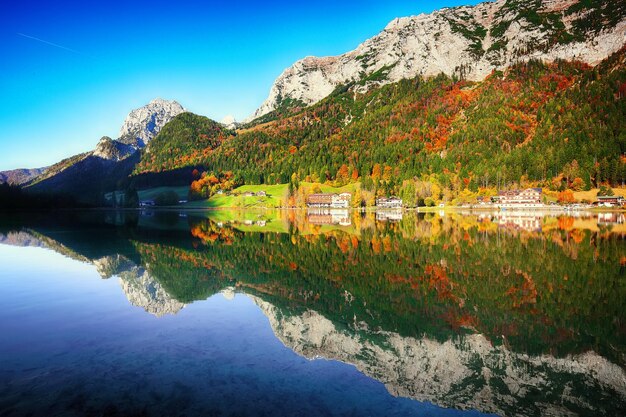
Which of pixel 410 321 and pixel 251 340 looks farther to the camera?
pixel 410 321

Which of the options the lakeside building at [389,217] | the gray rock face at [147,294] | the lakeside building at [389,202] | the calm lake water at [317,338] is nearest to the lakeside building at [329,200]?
the lakeside building at [389,202]

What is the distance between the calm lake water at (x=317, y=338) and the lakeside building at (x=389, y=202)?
143 meters

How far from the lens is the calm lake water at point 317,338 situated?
9445 millimetres

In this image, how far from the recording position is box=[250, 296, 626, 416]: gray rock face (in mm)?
9906

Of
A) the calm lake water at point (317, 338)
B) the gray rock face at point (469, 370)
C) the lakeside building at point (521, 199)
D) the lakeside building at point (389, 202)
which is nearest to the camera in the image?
the calm lake water at point (317, 338)

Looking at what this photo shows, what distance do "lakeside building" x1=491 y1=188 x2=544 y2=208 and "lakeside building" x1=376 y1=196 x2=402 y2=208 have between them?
3974 cm

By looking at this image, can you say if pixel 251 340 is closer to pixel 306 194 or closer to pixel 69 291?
pixel 69 291

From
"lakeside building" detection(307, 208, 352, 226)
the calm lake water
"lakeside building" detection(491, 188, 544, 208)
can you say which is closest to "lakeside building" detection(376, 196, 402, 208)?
"lakeside building" detection(491, 188, 544, 208)

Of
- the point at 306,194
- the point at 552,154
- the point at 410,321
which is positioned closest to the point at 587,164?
the point at 552,154

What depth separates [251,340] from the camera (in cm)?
1355

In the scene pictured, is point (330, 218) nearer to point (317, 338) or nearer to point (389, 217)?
point (389, 217)

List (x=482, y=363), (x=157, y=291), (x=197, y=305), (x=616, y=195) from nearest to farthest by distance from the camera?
(x=482, y=363) < (x=197, y=305) < (x=157, y=291) < (x=616, y=195)

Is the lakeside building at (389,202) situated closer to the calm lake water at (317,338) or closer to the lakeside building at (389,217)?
the lakeside building at (389,217)

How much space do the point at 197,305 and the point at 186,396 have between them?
9.30m
